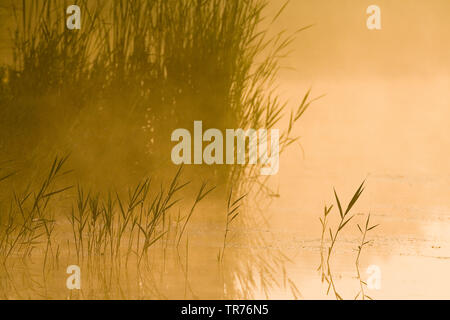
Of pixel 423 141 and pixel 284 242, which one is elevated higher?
pixel 423 141

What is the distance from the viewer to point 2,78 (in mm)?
3213

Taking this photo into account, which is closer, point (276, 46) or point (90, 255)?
point (90, 255)

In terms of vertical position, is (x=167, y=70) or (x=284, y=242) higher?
(x=167, y=70)

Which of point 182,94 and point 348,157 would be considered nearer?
point 182,94

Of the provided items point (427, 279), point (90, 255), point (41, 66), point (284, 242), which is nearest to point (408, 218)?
point (284, 242)

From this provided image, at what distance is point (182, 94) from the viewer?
3.37 metres

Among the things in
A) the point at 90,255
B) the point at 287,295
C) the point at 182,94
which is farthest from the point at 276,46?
the point at 287,295
